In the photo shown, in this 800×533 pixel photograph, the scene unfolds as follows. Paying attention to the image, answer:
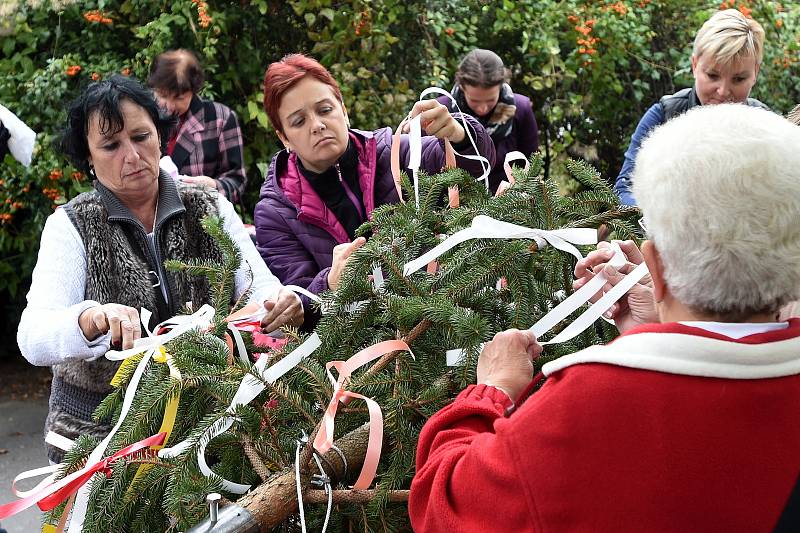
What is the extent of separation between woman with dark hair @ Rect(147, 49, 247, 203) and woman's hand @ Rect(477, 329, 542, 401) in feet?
11.0

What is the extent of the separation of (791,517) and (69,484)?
4.79ft

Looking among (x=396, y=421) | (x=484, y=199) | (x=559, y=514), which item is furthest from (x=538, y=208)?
(x=559, y=514)

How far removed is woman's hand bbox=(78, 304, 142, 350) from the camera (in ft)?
8.10

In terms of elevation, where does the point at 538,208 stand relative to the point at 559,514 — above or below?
above

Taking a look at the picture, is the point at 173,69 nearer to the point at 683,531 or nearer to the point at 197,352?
the point at 197,352

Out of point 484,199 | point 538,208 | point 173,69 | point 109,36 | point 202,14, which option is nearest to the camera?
point 538,208

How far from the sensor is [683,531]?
137 centimetres

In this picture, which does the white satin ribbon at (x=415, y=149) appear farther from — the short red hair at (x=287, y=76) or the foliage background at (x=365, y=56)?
the foliage background at (x=365, y=56)

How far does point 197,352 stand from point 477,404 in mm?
849

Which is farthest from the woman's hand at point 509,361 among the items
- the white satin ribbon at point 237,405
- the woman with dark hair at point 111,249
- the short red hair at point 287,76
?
the short red hair at point 287,76

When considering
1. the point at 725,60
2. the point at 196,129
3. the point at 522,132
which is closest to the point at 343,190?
the point at 725,60

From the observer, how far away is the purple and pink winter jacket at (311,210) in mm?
3270

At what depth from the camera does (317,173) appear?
3.31 m

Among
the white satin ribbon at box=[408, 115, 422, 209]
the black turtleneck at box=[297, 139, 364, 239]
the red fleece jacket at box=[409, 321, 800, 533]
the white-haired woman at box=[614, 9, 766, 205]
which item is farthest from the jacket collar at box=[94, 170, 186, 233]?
the white-haired woman at box=[614, 9, 766, 205]
